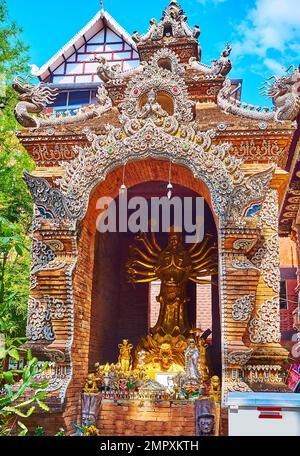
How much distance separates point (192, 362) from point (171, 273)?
7.95 ft

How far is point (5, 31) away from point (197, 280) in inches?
241

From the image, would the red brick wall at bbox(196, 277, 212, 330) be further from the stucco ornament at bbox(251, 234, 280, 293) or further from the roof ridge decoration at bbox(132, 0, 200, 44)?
the roof ridge decoration at bbox(132, 0, 200, 44)

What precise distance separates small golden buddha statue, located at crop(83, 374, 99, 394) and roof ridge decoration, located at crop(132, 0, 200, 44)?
6.38 metres

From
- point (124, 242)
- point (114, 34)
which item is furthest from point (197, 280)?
point (114, 34)

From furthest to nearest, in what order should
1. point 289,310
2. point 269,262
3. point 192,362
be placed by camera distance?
point 289,310 → point 192,362 → point 269,262

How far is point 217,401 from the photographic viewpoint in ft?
21.8

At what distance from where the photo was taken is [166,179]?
8.05 metres

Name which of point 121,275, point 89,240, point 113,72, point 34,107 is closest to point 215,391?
point 89,240

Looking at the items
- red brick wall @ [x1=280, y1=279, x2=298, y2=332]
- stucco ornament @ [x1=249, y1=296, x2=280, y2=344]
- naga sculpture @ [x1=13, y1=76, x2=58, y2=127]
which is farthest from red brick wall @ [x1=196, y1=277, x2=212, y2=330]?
naga sculpture @ [x1=13, y1=76, x2=58, y2=127]

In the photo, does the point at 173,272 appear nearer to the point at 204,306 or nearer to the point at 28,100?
the point at 28,100

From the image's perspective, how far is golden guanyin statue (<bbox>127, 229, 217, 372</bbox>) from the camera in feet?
30.1

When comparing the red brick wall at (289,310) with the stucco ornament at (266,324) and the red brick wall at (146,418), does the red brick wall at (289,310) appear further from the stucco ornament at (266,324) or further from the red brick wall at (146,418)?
the red brick wall at (146,418)
